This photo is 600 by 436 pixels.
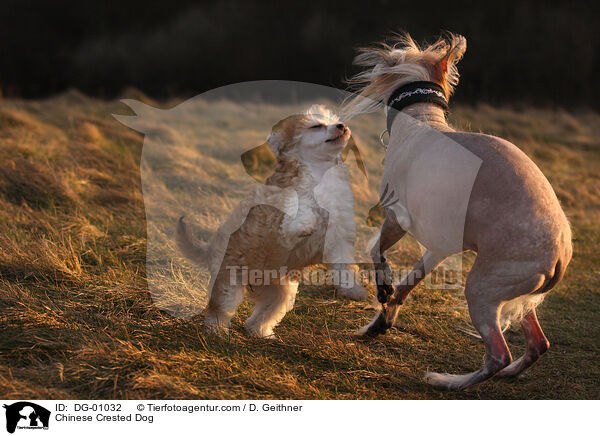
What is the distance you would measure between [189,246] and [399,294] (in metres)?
1.36

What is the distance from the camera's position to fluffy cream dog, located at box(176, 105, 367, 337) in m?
3.11

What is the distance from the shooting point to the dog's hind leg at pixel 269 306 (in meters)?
3.37

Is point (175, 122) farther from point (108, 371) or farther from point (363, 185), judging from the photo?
point (108, 371)

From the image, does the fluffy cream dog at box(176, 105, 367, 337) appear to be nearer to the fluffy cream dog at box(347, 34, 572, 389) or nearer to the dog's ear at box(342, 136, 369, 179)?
the fluffy cream dog at box(347, 34, 572, 389)

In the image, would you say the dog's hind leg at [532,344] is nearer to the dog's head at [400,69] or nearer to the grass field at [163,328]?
the grass field at [163,328]

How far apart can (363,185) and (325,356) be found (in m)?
3.85

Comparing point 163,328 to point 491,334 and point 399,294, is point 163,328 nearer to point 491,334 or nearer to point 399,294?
point 399,294

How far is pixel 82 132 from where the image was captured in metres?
7.95

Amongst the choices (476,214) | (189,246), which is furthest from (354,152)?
(476,214)

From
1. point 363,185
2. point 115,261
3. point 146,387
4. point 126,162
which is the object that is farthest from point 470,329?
point 126,162

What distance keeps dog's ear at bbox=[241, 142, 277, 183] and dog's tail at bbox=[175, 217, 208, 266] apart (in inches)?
160

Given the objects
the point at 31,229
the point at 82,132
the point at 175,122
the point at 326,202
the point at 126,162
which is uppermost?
the point at 175,122
